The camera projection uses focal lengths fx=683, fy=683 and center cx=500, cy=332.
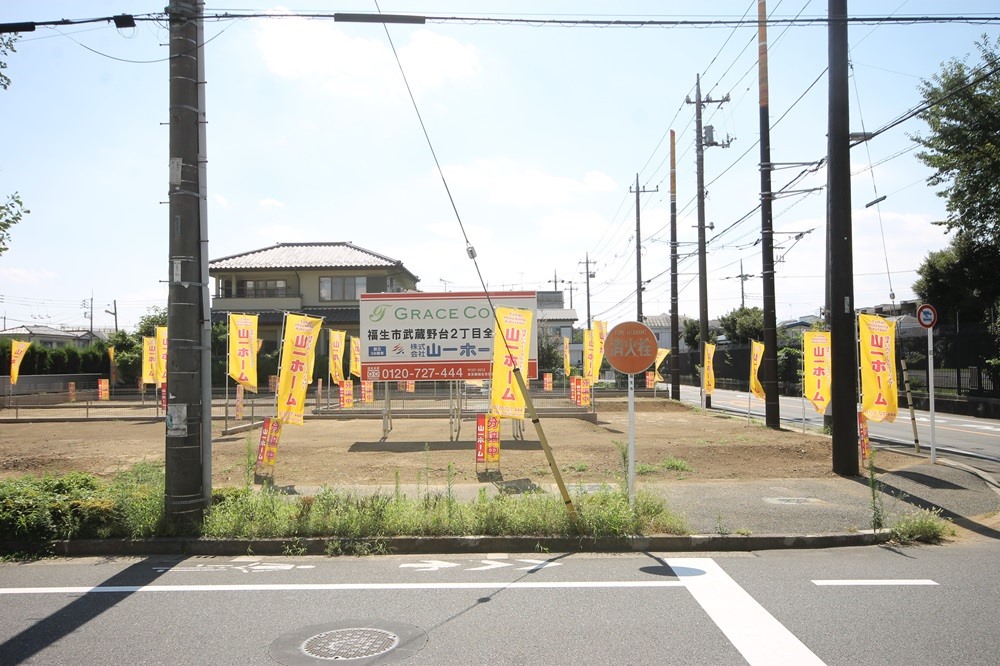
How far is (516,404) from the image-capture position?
14.5m

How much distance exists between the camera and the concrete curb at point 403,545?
678 cm

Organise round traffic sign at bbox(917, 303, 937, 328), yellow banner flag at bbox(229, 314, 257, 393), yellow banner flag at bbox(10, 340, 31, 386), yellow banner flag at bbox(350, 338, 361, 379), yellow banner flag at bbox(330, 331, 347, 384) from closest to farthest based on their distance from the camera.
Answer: round traffic sign at bbox(917, 303, 937, 328) → yellow banner flag at bbox(229, 314, 257, 393) → yellow banner flag at bbox(330, 331, 347, 384) → yellow banner flag at bbox(10, 340, 31, 386) → yellow banner flag at bbox(350, 338, 361, 379)

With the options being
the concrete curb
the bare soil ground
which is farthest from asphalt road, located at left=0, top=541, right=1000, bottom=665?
the bare soil ground

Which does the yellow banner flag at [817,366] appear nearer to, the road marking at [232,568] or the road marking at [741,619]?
the road marking at [741,619]

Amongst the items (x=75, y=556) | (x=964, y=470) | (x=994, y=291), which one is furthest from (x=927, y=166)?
(x=75, y=556)

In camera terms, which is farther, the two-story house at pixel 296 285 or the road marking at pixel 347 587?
the two-story house at pixel 296 285

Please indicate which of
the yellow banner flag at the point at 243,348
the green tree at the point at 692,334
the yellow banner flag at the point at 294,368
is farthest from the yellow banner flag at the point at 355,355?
the green tree at the point at 692,334

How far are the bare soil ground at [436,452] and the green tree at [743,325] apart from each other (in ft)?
103

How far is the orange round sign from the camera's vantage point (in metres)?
7.51

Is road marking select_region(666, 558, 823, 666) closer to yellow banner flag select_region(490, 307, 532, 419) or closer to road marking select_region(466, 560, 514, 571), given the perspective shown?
road marking select_region(466, 560, 514, 571)

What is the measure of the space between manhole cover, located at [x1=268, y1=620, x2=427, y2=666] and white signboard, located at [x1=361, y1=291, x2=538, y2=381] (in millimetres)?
12152

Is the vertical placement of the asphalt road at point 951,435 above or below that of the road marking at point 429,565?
below

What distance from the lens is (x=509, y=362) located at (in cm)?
1412

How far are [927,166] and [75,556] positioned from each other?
3012 centimetres
